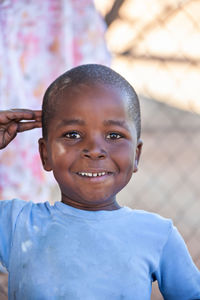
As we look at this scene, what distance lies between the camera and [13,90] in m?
2.55

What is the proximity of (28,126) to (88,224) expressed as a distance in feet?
1.36

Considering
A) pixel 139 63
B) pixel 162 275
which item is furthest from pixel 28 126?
pixel 139 63

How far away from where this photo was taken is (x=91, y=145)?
1286 millimetres

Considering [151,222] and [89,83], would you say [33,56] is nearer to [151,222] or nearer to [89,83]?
[89,83]

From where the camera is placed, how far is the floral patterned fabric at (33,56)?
253cm

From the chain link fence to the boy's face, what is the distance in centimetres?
186

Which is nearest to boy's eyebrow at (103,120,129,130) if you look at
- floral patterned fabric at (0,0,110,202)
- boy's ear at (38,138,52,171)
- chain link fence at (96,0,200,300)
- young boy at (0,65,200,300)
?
young boy at (0,65,200,300)

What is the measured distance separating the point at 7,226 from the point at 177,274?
0.49 metres

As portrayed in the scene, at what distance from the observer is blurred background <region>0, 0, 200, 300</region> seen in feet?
11.9

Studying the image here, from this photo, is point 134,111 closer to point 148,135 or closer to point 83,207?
point 83,207

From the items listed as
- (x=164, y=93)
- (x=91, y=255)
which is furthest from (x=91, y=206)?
(x=164, y=93)

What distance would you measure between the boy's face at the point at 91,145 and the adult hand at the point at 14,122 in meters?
0.16

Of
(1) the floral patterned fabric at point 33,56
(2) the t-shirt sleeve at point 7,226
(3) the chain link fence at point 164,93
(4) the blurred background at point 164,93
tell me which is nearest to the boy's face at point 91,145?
(2) the t-shirt sleeve at point 7,226

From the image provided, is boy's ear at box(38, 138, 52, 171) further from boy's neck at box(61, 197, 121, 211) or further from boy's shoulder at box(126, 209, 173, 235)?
boy's shoulder at box(126, 209, 173, 235)
